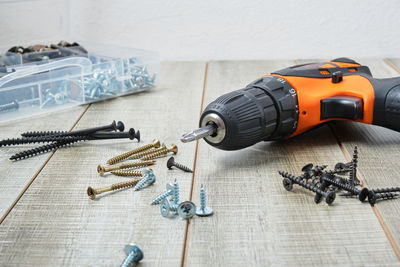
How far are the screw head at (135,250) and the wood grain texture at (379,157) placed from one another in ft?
1.37

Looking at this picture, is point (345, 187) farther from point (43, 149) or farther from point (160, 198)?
point (43, 149)

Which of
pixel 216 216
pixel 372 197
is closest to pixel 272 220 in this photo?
pixel 216 216

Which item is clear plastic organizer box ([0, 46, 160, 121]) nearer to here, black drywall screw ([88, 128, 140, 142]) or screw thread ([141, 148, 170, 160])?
black drywall screw ([88, 128, 140, 142])

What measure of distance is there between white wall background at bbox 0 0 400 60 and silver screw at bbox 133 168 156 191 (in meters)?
1.29

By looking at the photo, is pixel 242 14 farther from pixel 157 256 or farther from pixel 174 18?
pixel 157 256

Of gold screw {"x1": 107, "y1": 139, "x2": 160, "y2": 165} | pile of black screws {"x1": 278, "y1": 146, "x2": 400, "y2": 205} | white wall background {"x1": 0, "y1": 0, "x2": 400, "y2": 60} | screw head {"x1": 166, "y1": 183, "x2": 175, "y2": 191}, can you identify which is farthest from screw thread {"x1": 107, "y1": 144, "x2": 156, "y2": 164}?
white wall background {"x1": 0, "y1": 0, "x2": 400, "y2": 60}

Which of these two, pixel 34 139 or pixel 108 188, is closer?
pixel 108 188

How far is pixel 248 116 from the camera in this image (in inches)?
42.2

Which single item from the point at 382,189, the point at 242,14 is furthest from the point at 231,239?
the point at 242,14

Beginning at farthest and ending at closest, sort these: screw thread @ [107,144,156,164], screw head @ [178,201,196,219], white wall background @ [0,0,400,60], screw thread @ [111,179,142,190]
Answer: white wall background @ [0,0,400,60] < screw thread @ [107,144,156,164] < screw thread @ [111,179,142,190] < screw head @ [178,201,196,219]

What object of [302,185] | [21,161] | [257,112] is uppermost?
[257,112]

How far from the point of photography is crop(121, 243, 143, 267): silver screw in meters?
0.78

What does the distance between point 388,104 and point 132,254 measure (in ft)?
2.41

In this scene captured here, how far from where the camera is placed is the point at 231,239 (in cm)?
85
